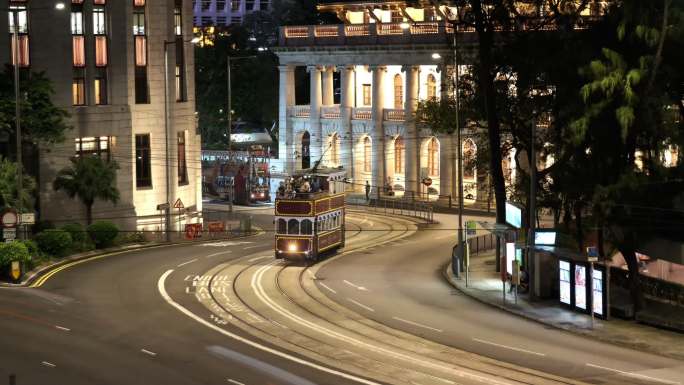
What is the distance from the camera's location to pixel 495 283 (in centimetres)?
5594

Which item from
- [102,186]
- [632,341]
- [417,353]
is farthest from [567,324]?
[102,186]

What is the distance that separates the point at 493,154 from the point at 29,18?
29679 millimetres

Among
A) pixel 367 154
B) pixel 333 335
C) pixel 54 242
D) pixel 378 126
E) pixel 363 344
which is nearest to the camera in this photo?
pixel 363 344

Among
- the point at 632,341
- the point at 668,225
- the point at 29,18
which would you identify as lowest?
the point at 632,341

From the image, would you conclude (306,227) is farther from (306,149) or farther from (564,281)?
(306,149)

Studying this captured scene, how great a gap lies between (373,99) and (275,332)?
59371 mm

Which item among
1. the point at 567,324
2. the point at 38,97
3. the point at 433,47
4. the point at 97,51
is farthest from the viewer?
the point at 433,47

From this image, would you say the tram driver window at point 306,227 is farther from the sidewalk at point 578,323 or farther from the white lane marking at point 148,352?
the white lane marking at point 148,352

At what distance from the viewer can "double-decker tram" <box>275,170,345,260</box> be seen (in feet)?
193

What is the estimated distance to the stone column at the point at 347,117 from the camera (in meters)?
102

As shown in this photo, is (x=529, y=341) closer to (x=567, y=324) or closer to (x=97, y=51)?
(x=567, y=324)

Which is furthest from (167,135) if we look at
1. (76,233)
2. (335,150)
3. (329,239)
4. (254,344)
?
(254,344)

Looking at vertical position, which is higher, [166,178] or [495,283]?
[166,178]

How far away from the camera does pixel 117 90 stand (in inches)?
2933
